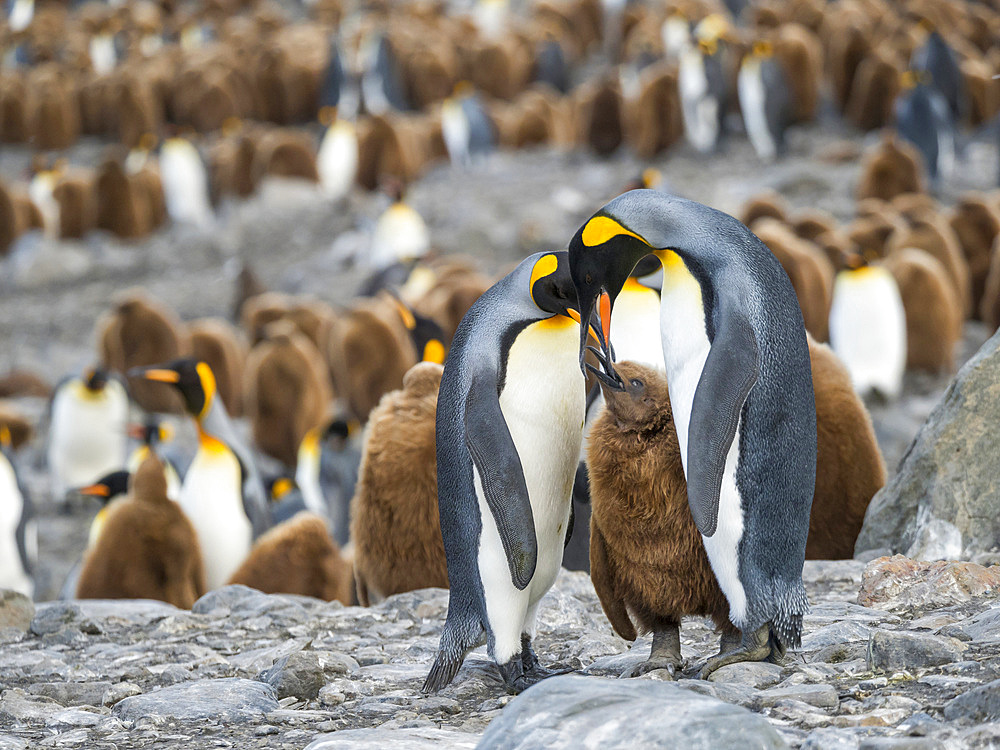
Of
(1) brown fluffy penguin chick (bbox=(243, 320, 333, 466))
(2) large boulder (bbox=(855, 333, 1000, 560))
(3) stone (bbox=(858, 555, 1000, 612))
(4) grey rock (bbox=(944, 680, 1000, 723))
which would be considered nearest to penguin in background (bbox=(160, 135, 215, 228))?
(1) brown fluffy penguin chick (bbox=(243, 320, 333, 466))

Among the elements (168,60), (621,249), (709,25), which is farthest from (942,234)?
(168,60)

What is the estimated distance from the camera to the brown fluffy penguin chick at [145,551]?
5465 mm

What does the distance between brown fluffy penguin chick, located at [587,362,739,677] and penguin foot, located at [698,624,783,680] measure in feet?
0.30

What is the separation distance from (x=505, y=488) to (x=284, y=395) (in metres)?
7.61

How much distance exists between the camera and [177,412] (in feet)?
39.9

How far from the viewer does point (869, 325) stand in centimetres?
939

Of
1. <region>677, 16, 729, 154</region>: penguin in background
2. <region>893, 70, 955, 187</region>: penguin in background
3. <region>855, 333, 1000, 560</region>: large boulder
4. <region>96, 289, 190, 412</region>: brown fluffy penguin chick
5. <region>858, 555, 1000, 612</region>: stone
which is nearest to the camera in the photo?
<region>858, 555, 1000, 612</region>: stone

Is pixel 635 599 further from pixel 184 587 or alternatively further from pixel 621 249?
pixel 184 587

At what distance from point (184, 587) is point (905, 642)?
3.80 metres

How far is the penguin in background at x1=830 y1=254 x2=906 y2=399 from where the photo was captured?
932 centimetres

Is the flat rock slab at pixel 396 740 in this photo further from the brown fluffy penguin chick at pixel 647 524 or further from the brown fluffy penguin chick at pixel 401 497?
the brown fluffy penguin chick at pixel 401 497

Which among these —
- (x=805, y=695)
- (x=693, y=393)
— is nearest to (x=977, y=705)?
(x=805, y=695)

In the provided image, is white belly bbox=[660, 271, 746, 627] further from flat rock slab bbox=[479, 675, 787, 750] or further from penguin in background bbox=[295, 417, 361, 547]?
penguin in background bbox=[295, 417, 361, 547]

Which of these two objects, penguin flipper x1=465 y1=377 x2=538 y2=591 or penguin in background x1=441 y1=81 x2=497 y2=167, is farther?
penguin in background x1=441 y1=81 x2=497 y2=167
